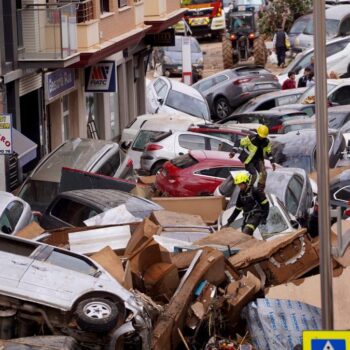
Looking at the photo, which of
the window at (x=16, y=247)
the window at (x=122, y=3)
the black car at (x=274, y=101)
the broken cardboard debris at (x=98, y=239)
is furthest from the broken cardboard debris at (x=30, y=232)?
the window at (x=122, y=3)

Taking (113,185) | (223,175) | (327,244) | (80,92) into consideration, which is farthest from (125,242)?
(80,92)

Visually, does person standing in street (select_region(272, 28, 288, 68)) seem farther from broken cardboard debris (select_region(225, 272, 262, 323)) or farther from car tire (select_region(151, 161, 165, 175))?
broken cardboard debris (select_region(225, 272, 262, 323))

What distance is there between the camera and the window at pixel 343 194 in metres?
20.4

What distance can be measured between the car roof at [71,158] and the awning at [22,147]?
133 cm

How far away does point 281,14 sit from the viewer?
174 ft

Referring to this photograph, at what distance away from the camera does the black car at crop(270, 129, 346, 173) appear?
81.3 feet

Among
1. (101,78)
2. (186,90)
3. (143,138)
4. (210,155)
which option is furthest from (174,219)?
(186,90)

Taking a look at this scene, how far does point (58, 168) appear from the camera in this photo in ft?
77.3

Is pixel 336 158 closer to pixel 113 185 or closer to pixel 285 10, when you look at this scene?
pixel 113 185

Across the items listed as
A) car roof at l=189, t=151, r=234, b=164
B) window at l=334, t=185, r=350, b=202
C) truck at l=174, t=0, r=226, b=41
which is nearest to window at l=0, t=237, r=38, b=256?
window at l=334, t=185, r=350, b=202

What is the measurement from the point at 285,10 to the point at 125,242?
38195 millimetres

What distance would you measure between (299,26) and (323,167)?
126 ft

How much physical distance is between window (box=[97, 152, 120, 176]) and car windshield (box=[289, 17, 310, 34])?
2538 centimetres

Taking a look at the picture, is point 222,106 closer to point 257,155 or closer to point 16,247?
point 257,155
